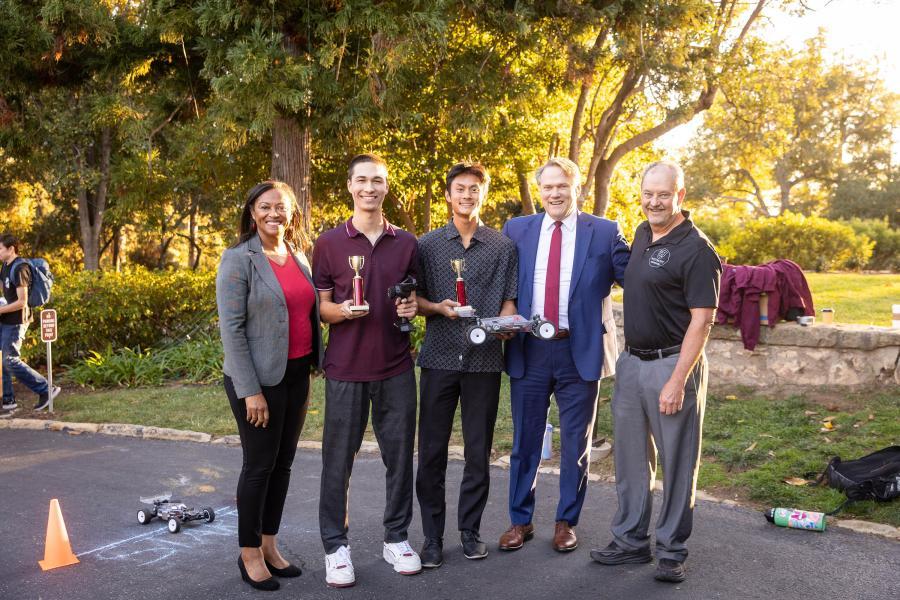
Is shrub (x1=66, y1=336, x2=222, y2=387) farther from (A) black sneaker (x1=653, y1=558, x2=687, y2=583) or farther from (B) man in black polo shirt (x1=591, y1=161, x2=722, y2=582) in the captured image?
(A) black sneaker (x1=653, y1=558, x2=687, y2=583)

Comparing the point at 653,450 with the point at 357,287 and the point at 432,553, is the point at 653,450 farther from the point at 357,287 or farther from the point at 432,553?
the point at 357,287

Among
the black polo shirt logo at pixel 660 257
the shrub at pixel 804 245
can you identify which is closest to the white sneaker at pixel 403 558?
the black polo shirt logo at pixel 660 257

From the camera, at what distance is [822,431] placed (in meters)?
7.39

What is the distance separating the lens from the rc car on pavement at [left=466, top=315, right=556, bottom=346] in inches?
177

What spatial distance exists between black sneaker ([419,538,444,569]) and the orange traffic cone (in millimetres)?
2179

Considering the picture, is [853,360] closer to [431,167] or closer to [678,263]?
[678,263]

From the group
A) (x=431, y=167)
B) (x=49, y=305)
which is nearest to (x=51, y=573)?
(x=49, y=305)

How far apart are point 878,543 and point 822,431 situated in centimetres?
242

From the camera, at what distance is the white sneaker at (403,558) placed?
4684 mm

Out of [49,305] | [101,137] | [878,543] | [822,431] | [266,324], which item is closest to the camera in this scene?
[266,324]

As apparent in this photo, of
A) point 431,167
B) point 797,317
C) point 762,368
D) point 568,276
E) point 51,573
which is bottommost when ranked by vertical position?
point 51,573

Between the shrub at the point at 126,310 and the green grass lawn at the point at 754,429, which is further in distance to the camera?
the shrub at the point at 126,310

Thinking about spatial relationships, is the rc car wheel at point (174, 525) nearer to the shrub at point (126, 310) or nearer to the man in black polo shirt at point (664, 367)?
the man in black polo shirt at point (664, 367)

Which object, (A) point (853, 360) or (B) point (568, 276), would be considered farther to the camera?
(A) point (853, 360)
